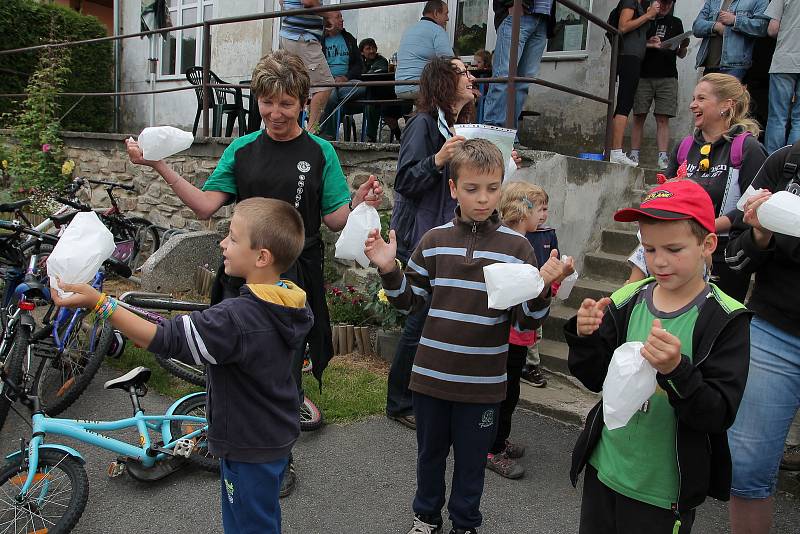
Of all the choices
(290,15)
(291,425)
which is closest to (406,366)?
(291,425)

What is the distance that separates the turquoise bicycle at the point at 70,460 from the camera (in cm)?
270

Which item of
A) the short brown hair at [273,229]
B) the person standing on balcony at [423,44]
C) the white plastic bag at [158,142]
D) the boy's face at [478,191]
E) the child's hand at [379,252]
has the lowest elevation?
the child's hand at [379,252]

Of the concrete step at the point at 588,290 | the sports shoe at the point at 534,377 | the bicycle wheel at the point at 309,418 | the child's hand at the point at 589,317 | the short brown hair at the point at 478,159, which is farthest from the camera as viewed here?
the concrete step at the point at 588,290

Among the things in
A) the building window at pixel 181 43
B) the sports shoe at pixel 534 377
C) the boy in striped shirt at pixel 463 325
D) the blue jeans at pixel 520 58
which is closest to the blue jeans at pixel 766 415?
the boy in striped shirt at pixel 463 325

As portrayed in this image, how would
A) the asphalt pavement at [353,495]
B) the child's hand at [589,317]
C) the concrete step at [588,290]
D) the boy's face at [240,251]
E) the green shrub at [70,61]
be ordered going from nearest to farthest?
the child's hand at [589,317] → the boy's face at [240,251] → the asphalt pavement at [353,495] → the concrete step at [588,290] → the green shrub at [70,61]

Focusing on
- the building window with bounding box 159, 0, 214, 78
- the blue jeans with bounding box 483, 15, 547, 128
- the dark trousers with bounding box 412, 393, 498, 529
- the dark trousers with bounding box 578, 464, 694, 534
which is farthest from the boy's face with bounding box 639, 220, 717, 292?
the building window with bounding box 159, 0, 214, 78

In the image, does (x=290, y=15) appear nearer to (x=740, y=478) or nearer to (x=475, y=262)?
(x=475, y=262)

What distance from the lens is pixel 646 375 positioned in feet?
5.51

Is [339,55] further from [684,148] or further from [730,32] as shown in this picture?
[684,148]

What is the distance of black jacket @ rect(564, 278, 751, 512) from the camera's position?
5.54 feet

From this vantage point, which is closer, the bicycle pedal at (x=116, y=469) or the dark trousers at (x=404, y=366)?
the bicycle pedal at (x=116, y=469)

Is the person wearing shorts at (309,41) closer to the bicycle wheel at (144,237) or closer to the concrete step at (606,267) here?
the bicycle wheel at (144,237)

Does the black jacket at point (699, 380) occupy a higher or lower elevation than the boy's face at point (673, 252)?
lower

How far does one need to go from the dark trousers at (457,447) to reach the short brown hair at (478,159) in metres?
0.91
